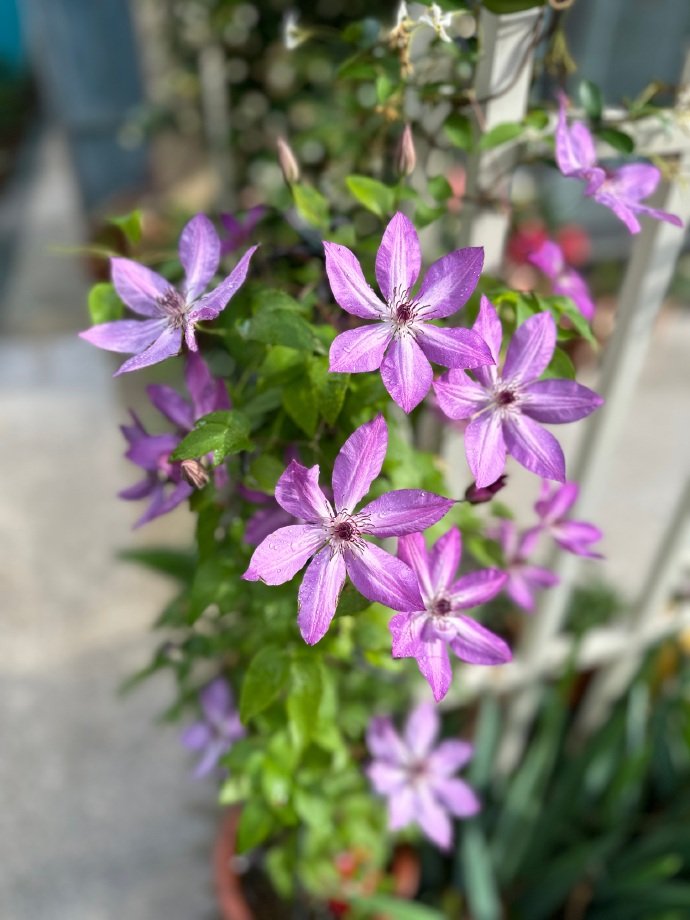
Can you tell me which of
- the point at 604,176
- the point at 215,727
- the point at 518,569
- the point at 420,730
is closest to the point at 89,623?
the point at 215,727

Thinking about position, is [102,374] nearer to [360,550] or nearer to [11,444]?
[11,444]

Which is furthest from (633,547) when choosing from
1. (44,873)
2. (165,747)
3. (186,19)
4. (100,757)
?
(186,19)

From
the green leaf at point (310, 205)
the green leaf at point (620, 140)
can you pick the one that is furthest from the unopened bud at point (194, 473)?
the green leaf at point (620, 140)

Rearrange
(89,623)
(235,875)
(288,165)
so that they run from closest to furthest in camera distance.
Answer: (288,165)
(235,875)
(89,623)

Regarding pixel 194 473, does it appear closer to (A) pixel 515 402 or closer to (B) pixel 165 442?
(B) pixel 165 442

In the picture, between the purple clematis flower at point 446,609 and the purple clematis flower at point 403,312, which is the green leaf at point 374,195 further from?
the purple clematis flower at point 446,609

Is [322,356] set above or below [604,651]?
above
